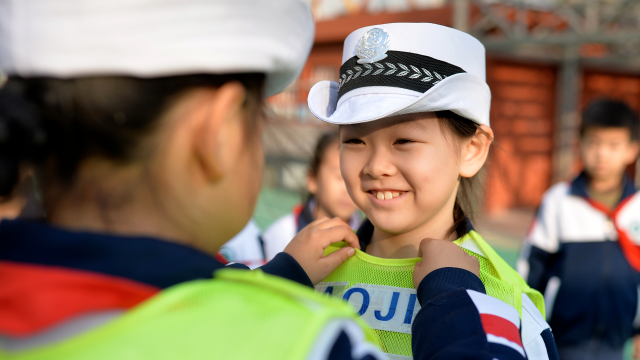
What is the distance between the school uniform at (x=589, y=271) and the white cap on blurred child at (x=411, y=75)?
180cm

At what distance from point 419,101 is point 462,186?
0.45 meters

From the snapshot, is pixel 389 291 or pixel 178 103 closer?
pixel 178 103

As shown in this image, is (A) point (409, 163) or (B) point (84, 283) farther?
(A) point (409, 163)

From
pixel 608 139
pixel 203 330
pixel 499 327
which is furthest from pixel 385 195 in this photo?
pixel 608 139

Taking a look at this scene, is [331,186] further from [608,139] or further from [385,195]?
[608,139]

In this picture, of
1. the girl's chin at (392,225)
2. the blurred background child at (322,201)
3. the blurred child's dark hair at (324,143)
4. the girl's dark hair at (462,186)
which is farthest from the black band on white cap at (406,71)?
the blurred child's dark hair at (324,143)

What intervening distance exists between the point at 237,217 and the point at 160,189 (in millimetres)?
142

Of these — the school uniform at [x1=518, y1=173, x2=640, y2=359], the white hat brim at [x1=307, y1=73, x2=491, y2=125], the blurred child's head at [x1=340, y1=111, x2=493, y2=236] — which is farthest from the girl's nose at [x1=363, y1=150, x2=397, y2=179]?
the school uniform at [x1=518, y1=173, x2=640, y2=359]

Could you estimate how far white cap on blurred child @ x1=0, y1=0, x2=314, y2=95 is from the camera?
2.15 feet

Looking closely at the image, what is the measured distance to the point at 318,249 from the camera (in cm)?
142

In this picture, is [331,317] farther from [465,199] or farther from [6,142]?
[465,199]

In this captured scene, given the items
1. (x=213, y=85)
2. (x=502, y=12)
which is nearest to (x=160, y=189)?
(x=213, y=85)

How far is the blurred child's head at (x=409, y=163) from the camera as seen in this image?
136cm

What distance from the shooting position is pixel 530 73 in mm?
8812
